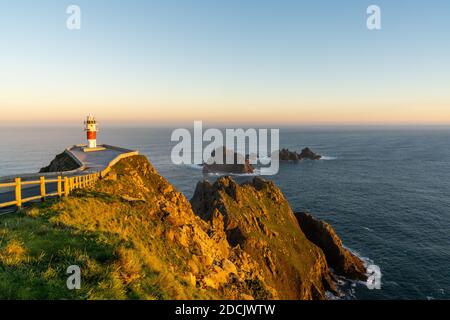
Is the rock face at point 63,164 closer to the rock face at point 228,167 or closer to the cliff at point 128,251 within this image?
the cliff at point 128,251

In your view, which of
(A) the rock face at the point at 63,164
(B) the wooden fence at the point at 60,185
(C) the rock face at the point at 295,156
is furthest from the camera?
(C) the rock face at the point at 295,156

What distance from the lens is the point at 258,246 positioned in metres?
40.3

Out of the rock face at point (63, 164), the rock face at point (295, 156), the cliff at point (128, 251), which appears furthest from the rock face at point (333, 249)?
the rock face at point (295, 156)

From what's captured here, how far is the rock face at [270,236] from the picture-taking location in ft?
129

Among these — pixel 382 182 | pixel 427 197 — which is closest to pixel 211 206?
pixel 427 197

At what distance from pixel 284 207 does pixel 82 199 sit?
4596cm

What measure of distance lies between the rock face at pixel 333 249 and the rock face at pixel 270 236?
245 cm

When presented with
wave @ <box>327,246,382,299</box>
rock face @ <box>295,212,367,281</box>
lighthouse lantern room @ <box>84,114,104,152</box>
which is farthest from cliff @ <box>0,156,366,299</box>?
lighthouse lantern room @ <box>84,114,104,152</box>

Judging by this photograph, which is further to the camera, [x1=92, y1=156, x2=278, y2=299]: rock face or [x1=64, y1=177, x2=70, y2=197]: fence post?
[x1=64, y1=177, x2=70, y2=197]: fence post

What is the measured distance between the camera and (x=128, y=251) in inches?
389

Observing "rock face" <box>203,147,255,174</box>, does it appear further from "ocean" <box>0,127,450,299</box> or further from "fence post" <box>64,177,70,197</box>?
"fence post" <box>64,177,70,197</box>

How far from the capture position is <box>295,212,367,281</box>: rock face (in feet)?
151

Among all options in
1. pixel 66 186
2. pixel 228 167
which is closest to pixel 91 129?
pixel 66 186

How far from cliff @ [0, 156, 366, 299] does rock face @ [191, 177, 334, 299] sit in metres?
0.22
